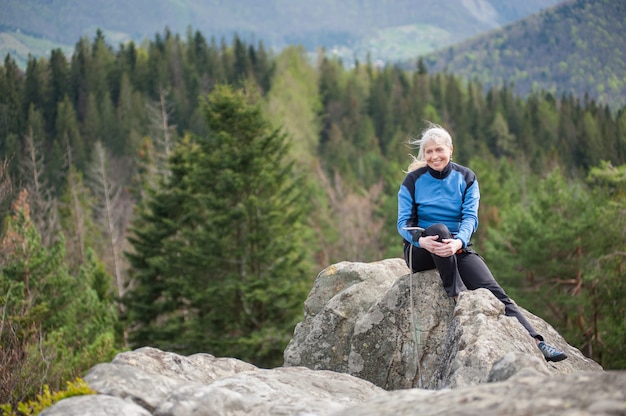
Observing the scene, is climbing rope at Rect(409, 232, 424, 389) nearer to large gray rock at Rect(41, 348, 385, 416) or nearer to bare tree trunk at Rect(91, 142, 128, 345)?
large gray rock at Rect(41, 348, 385, 416)

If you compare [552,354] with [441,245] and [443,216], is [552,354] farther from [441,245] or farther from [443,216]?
[443,216]

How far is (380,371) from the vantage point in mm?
6238

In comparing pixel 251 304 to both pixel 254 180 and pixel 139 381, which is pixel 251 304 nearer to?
pixel 254 180

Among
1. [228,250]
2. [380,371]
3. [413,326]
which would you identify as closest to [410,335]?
[413,326]

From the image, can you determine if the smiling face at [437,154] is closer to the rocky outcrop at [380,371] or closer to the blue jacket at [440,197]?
A: the blue jacket at [440,197]

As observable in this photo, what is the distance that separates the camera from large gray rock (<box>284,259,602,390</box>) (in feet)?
15.7

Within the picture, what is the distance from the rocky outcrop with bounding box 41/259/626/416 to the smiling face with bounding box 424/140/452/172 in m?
1.06

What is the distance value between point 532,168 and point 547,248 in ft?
212

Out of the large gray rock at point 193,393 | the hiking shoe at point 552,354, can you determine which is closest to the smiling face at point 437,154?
the hiking shoe at point 552,354

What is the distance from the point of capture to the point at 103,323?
779 inches

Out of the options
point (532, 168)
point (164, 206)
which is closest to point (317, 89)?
point (532, 168)

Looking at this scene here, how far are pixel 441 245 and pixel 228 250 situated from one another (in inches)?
636

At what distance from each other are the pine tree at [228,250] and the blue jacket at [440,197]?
14294mm

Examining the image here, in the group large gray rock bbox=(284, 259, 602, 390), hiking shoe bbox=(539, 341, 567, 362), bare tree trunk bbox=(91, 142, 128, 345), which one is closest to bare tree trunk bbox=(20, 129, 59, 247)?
bare tree trunk bbox=(91, 142, 128, 345)
